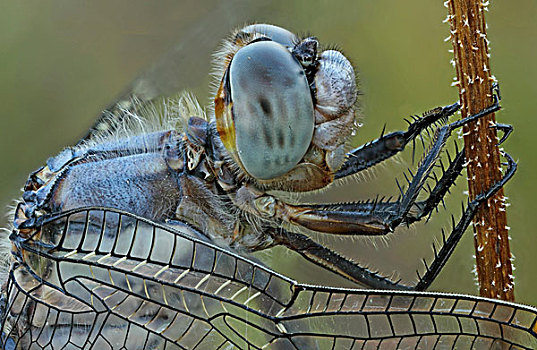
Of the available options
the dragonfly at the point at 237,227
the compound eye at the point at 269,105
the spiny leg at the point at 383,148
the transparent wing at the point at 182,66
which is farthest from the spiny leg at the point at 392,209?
the transparent wing at the point at 182,66

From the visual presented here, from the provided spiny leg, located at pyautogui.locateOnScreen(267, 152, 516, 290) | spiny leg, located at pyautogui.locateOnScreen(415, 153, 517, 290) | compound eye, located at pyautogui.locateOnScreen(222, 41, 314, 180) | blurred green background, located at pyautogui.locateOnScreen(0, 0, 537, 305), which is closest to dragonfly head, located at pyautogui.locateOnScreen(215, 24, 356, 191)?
compound eye, located at pyautogui.locateOnScreen(222, 41, 314, 180)

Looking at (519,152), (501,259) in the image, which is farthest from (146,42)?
(501,259)

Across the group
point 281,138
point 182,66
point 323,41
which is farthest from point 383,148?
point 182,66

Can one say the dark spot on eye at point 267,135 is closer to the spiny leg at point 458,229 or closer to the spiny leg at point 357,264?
the spiny leg at point 357,264

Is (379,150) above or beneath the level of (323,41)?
beneath

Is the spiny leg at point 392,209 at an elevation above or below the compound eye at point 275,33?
below

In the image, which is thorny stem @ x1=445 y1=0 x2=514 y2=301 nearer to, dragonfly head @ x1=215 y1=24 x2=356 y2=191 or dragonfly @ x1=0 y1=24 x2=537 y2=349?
dragonfly @ x1=0 y1=24 x2=537 y2=349

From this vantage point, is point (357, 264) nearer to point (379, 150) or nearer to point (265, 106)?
point (379, 150)

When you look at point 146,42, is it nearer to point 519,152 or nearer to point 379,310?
point 519,152

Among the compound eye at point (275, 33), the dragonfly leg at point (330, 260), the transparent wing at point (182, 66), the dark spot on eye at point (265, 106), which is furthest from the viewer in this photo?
the transparent wing at point (182, 66)
